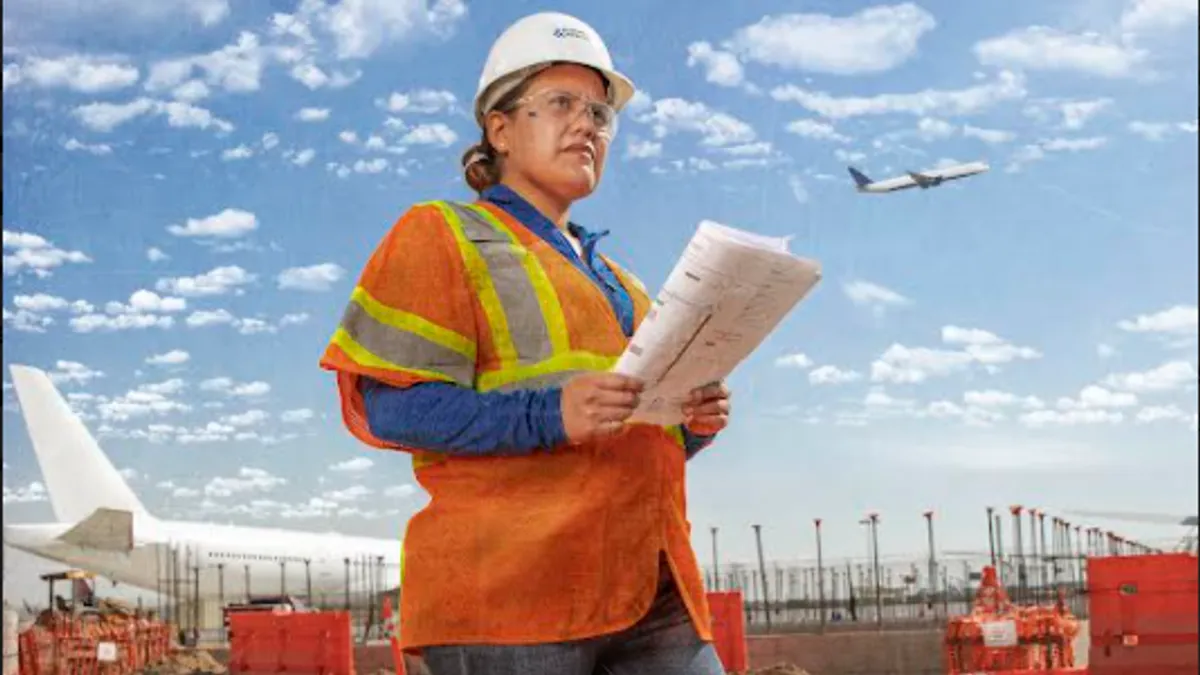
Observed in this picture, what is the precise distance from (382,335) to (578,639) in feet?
1.44

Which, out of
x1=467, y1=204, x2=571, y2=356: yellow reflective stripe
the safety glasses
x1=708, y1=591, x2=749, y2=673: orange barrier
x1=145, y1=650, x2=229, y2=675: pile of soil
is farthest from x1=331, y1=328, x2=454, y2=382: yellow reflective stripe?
A: x1=145, y1=650, x2=229, y2=675: pile of soil

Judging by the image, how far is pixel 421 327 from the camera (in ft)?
6.38

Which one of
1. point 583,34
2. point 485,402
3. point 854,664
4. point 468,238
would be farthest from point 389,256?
point 854,664

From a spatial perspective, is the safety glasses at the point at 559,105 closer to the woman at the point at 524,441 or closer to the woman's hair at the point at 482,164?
the woman at the point at 524,441

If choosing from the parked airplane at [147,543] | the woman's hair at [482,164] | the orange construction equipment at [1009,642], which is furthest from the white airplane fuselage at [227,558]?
the woman's hair at [482,164]

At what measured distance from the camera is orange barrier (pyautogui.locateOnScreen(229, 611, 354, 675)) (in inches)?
428

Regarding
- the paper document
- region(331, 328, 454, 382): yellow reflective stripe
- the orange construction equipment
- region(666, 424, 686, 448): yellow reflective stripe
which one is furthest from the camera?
the orange construction equipment

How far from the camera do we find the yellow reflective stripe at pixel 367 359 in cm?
193

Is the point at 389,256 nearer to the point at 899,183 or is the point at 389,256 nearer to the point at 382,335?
the point at 382,335

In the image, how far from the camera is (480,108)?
A: 222 centimetres

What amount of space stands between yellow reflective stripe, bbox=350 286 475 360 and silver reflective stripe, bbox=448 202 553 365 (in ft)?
0.20

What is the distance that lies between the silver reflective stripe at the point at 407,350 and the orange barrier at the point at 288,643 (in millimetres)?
9153

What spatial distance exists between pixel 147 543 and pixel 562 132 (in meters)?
49.8

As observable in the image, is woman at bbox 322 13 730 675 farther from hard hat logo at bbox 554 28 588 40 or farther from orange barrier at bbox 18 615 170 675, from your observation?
Result: orange barrier at bbox 18 615 170 675
